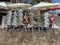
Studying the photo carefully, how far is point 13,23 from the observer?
15.5 meters

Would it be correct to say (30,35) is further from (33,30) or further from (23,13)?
(23,13)

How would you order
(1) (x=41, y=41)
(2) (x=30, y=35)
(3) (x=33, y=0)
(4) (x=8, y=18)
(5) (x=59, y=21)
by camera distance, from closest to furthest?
(1) (x=41, y=41) → (2) (x=30, y=35) → (4) (x=8, y=18) → (5) (x=59, y=21) → (3) (x=33, y=0)

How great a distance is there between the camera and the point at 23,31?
15.1 meters

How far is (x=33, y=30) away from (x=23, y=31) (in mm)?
591

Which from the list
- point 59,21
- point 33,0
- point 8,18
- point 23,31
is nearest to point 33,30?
point 23,31

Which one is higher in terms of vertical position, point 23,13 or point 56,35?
point 23,13

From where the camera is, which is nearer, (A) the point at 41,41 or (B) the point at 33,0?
(A) the point at 41,41

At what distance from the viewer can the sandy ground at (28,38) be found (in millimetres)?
12859

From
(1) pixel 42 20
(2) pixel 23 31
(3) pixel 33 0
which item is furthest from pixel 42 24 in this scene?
(3) pixel 33 0

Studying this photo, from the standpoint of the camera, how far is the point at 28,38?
13.7 meters

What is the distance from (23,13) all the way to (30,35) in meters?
2.06

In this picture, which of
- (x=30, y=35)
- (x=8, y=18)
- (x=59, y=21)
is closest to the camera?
(x=30, y=35)

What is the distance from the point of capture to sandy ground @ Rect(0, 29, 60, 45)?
1286 centimetres

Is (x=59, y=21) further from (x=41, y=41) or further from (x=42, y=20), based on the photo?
(x=41, y=41)
